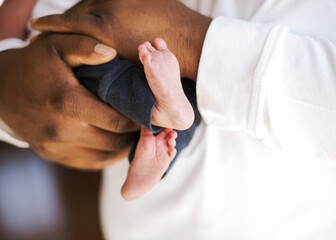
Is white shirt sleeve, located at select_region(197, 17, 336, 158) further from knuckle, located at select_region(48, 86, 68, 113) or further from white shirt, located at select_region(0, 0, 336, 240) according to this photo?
knuckle, located at select_region(48, 86, 68, 113)

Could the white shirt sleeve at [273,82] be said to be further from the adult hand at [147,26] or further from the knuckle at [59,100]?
the knuckle at [59,100]

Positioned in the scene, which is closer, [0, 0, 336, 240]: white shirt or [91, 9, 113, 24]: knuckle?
[0, 0, 336, 240]: white shirt

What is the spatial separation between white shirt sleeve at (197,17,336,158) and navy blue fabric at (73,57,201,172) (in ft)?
0.32

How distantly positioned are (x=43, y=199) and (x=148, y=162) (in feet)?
3.83

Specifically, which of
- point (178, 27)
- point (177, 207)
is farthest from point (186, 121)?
point (177, 207)

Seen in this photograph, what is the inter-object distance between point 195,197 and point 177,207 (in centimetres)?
6

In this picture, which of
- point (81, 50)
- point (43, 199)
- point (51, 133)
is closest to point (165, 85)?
point (81, 50)

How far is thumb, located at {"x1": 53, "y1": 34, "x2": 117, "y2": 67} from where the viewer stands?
611mm

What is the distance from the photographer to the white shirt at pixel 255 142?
1.67ft

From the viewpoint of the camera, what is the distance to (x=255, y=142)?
0.71 metres

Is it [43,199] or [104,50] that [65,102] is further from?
[43,199]

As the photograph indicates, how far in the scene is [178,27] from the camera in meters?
0.63

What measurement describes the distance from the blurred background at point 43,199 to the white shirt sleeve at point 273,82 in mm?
1208

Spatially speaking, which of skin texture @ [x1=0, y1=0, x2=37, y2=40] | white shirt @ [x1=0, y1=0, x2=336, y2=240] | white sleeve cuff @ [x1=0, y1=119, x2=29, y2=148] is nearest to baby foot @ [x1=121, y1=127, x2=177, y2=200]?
white shirt @ [x1=0, y1=0, x2=336, y2=240]
